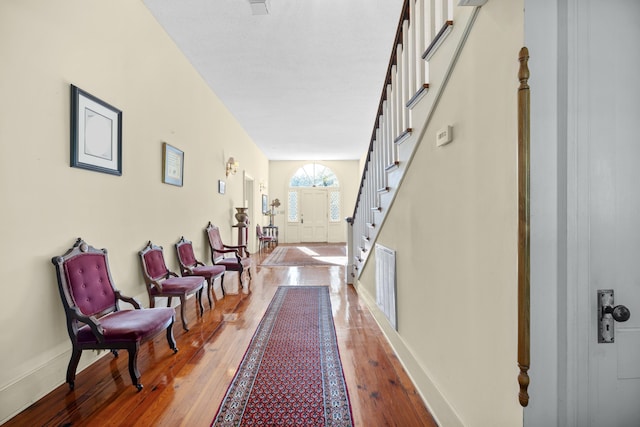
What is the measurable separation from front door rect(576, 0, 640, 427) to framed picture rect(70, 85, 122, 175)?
2832mm

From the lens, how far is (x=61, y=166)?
83.4 inches

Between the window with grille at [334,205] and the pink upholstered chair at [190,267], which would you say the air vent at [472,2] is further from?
the window with grille at [334,205]

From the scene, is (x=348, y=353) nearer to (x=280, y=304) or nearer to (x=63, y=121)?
(x=280, y=304)

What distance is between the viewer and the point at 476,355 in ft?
4.47

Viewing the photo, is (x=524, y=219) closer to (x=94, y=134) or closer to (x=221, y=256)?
(x=94, y=134)

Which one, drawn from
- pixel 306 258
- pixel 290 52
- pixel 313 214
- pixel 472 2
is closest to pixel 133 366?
pixel 472 2

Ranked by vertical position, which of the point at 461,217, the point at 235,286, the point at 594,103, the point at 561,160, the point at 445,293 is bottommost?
the point at 235,286

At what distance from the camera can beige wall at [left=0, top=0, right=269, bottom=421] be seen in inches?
70.1

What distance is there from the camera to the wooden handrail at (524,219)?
0.97 metres

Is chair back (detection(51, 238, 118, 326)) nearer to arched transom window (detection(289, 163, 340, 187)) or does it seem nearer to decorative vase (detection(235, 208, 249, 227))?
decorative vase (detection(235, 208, 249, 227))

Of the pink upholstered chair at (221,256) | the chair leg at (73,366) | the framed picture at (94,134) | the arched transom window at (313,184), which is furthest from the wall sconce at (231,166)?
the arched transom window at (313,184)

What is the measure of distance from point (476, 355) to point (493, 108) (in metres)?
1.04

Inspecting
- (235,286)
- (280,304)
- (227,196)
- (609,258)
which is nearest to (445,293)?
(609,258)

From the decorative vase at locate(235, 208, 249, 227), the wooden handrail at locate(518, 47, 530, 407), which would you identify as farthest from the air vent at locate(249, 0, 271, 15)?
the decorative vase at locate(235, 208, 249, 227)
